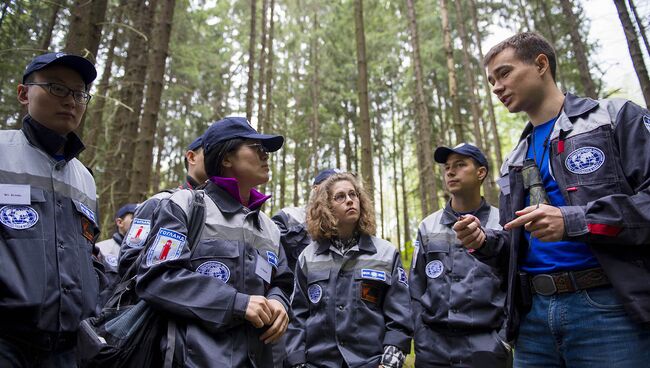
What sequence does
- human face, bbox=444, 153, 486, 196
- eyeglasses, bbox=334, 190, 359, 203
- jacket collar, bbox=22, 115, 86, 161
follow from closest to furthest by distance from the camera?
jacket collar, bbox=22, 115, 86, 161, eyeglasses, bbox=334, 190, 359, 203, human face, bbox=444, 153, 486, 196

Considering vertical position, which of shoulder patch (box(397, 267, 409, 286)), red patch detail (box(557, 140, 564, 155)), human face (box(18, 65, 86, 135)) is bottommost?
shoulder patch (box(397, 267, 409, 286))

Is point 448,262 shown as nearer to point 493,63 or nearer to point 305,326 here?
point 305,326

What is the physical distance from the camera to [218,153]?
298cm

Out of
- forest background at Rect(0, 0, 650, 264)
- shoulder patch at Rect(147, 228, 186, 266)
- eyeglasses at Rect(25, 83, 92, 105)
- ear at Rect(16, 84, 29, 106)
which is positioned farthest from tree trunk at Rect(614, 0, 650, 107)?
ear at Rect(16, 84, 29, 106)

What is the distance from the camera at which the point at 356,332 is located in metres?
3.48

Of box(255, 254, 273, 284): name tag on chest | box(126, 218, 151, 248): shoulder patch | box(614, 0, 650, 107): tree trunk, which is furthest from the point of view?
Answer: box(614, 0, 650, 107): tree trunk

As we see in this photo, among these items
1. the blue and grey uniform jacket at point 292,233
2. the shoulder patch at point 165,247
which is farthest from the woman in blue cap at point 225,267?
the blue and grey uniform jacket at point 292,233

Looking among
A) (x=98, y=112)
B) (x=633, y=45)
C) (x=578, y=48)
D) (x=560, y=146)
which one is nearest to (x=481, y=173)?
(x=560, y=146)

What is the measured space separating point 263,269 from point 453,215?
222cm

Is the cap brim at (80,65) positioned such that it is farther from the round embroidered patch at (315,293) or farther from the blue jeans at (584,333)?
the blue jeans at (584,333)

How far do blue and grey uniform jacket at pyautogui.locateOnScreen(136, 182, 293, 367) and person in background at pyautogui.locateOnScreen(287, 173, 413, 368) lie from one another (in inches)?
33.6

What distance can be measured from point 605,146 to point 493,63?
2.83 ft

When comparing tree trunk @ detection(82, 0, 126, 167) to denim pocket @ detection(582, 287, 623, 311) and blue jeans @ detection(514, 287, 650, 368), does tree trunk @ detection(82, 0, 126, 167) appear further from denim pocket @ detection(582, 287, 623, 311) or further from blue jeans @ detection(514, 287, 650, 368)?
A: denim pocket @ detection(582, 287, 623, 311)

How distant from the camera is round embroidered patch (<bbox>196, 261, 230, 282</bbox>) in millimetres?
2537
